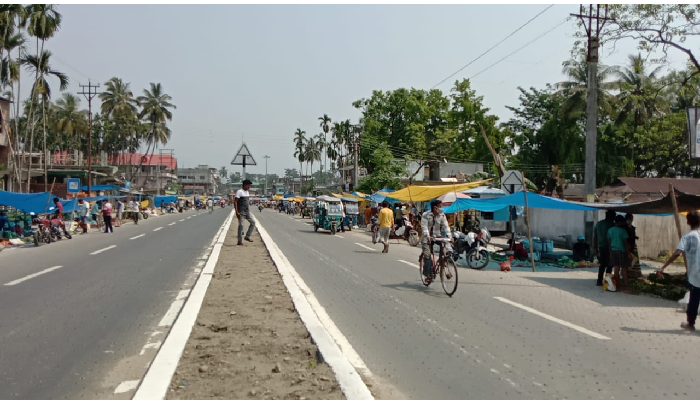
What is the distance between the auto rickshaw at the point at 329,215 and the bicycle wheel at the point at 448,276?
19840 mm

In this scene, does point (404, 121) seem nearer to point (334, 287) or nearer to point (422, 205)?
point (422, 205)

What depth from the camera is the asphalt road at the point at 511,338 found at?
5.30 meters

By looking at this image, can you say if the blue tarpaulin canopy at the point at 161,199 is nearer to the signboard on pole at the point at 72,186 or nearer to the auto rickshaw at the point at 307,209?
the auto rickshaw at the point at 307,209

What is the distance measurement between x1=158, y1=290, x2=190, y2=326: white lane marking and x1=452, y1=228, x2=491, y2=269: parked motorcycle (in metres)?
8.41

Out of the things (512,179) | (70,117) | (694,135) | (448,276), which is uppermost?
(70,117)

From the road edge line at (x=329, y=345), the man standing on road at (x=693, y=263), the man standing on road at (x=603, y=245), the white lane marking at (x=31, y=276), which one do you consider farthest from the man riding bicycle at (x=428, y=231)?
the white lane marking at (x=31, y=276)

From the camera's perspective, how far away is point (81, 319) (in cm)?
772

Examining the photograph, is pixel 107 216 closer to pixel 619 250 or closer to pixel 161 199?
pixel 619 250

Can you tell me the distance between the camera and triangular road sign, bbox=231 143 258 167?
17.4 meters

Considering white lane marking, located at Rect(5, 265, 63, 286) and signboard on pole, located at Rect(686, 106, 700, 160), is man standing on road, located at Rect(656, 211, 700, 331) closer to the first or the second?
signboard on pole, located at Rect(686, 106, 700, 160)

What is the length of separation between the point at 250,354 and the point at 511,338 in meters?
3.37

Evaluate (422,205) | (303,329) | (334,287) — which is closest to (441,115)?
(422,205)

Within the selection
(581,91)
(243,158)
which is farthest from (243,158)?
(581,91)

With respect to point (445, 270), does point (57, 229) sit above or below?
below
